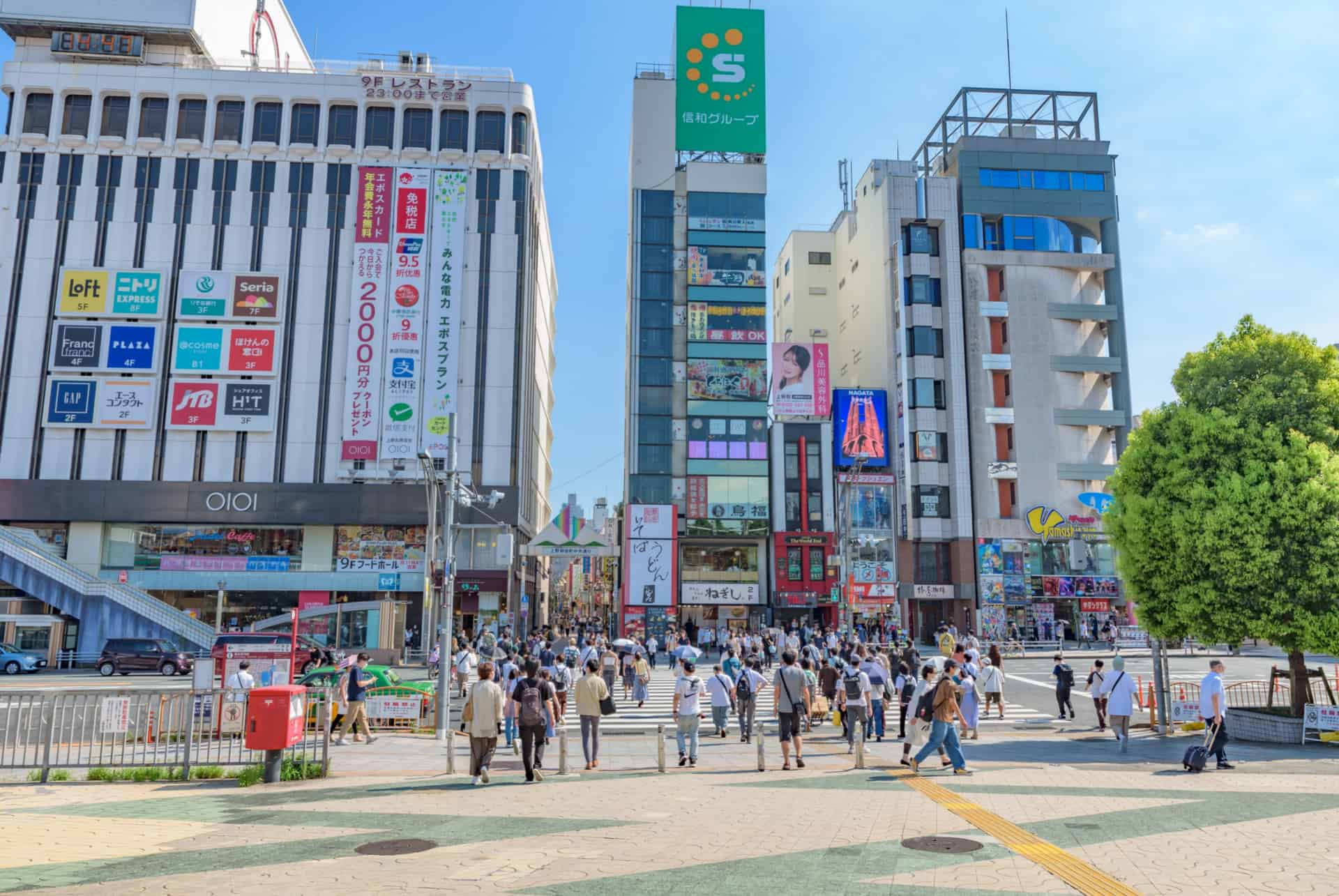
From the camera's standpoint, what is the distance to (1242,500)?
16234mm

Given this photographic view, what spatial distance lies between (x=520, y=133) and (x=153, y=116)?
72.7ft

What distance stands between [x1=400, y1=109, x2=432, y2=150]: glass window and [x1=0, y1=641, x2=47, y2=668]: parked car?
114ft

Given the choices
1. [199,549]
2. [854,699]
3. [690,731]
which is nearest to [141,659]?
[199,549]

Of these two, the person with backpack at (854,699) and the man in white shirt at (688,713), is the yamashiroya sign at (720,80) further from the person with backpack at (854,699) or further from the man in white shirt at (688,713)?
the man in white shirt at (688,713)

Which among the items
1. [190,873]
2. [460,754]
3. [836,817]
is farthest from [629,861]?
[460,754]

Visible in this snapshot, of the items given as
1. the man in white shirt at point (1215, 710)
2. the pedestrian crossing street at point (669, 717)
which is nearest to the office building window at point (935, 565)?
the pedestrian crossing street at point (669, 717)

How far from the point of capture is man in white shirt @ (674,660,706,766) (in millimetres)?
14328

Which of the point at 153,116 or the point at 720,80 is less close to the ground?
the point at 720,80

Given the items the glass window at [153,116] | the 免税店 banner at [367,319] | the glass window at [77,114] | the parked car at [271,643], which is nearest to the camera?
the parked car at [271,643]

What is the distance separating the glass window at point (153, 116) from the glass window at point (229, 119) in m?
2.99

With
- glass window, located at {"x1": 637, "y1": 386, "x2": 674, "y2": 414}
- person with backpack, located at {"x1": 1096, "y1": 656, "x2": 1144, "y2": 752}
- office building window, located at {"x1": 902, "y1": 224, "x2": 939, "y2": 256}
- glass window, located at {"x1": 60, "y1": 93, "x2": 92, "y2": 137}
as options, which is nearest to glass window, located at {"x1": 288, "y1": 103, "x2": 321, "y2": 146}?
glass window, located at {"x1": 60, "y1": 93, "x2": 92, "y2": 137}

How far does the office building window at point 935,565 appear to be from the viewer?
5759 centimetres

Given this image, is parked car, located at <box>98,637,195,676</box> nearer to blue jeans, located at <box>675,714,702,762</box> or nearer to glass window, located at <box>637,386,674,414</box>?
blue jeans, located at <box>675,714,702,762</box>

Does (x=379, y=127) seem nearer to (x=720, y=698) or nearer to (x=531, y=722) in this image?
(x=720, y=698)
